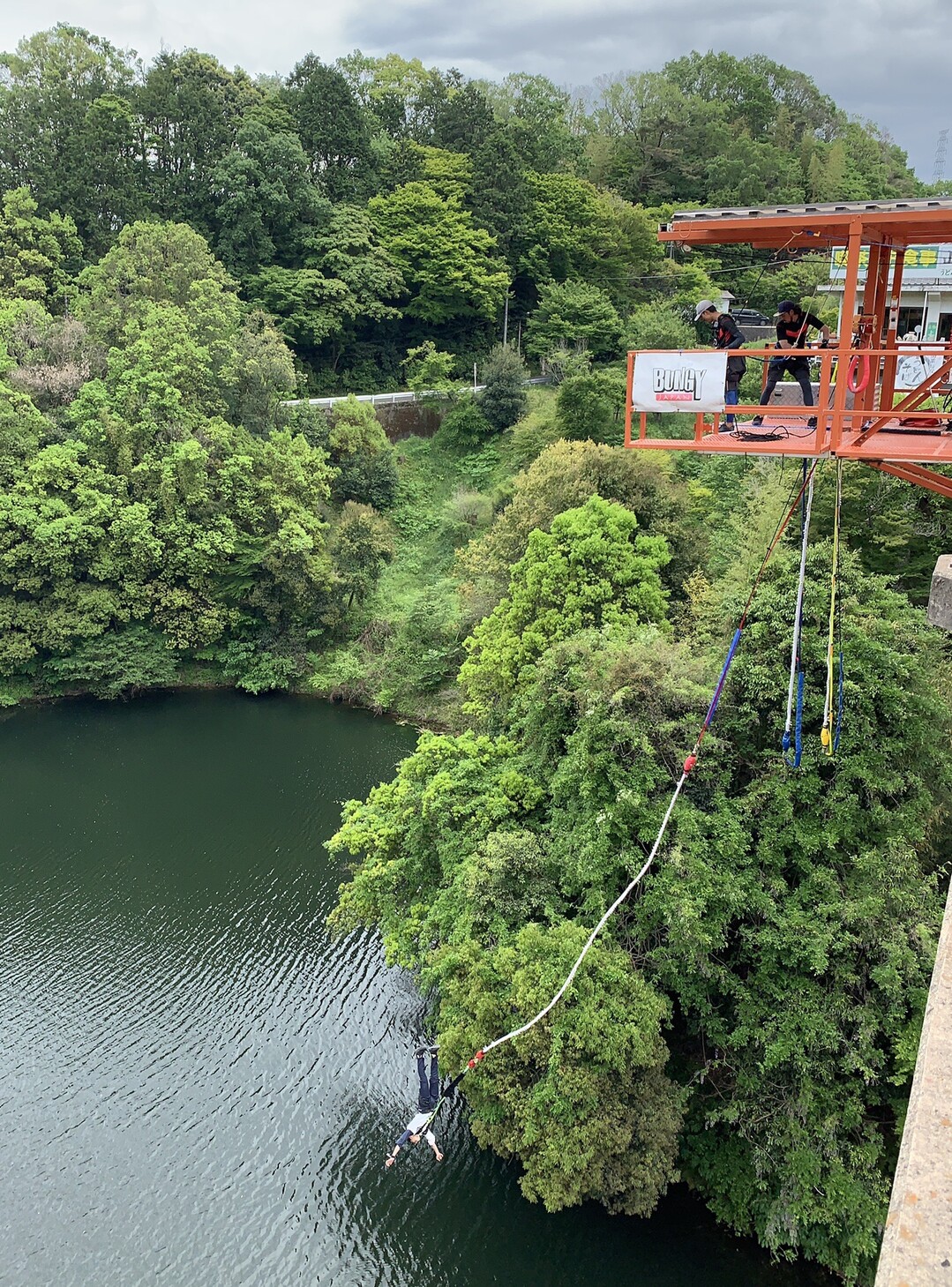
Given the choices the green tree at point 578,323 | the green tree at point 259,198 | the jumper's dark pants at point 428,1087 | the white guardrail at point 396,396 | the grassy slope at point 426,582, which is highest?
the green tree at point 259,198

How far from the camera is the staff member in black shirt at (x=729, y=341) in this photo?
340 inches

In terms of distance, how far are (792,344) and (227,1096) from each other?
12403 mm

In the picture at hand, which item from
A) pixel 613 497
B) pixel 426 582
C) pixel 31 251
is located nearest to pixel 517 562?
pixel 613 497

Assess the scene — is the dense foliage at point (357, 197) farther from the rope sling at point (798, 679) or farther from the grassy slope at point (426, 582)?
the rope sling at point (798, 679)

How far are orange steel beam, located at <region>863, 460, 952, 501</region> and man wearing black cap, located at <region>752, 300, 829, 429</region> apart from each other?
2.77 ft

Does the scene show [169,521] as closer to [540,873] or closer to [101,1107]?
[101,1107]

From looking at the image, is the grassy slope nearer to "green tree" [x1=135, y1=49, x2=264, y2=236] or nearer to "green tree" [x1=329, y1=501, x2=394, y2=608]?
"green tree" [x1=329, y1=501, x2=394, y2=608]

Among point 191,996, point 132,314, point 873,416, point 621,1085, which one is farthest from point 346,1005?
point 132,314

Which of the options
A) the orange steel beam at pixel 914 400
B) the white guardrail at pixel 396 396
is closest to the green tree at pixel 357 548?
the white guardrail at pixel 396 396

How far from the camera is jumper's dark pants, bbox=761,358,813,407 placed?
28.6 ft

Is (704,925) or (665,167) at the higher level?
(665,167)

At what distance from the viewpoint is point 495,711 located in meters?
15.5

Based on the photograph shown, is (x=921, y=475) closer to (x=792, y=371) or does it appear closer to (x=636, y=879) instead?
(x=792, y=371)

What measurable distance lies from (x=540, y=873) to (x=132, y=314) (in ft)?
77.5
